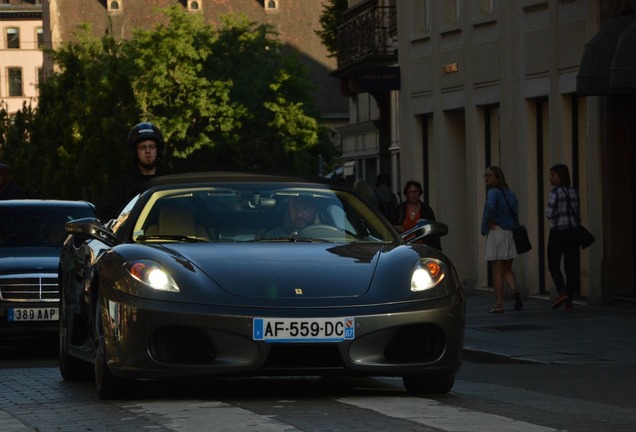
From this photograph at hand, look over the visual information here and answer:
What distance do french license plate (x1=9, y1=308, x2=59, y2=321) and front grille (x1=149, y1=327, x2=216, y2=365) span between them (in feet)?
22.8

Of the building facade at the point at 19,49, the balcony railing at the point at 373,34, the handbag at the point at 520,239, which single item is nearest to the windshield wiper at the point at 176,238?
the handbag at the point at 520,239

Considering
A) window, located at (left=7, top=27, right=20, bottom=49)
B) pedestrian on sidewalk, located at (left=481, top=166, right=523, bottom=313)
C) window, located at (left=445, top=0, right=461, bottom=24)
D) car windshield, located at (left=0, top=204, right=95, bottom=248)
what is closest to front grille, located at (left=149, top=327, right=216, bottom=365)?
car windshield, located at (left=0, top=204, right=95, bottom=248)

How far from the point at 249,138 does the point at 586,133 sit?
62.5m

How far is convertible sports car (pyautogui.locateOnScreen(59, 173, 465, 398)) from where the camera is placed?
955 centimetres

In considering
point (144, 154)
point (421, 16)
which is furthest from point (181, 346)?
point (421, 16)

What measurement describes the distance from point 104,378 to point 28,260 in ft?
23.0

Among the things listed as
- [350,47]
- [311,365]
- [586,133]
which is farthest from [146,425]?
[350,47]

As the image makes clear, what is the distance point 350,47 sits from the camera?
43156mm

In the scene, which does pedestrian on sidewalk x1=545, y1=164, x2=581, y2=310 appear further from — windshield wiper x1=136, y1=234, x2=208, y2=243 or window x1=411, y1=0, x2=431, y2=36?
windshield wiper x1=136, y1=234, x2=208, y2=243

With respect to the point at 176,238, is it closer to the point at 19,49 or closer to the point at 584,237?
the point at 584,237

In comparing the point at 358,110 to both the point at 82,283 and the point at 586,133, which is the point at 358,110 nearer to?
the point at 586,133

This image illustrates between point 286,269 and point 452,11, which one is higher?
point 452,11

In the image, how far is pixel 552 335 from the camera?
1809cm

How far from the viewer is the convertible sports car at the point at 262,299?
31.3 feet
